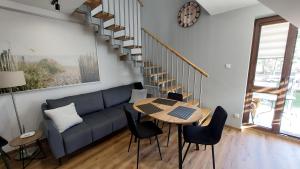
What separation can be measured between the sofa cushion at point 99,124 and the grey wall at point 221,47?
91.6 inches

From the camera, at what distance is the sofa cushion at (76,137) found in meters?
2.07

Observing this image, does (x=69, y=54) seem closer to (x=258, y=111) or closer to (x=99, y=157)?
(x=99, y=157)

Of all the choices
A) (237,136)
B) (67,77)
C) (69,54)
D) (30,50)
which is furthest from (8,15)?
(237,136)

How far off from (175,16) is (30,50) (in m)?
3.24

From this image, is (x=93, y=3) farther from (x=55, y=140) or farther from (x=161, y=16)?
(x=55, y=140)

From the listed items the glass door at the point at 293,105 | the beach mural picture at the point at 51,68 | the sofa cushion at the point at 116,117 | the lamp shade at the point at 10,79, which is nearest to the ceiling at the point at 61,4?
the beach mural picture at the point at 51,68

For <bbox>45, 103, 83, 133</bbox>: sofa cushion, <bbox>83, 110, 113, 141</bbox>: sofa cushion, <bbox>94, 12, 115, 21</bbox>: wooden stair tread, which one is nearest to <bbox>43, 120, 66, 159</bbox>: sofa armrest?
<bbox>45, 103, 83, 133</bbox>: sofa cushion

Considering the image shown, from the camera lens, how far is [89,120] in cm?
259

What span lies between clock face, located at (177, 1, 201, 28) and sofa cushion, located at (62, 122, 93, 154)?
125 inches

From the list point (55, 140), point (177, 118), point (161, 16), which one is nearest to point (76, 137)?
point (55, 140)

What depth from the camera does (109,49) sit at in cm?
365

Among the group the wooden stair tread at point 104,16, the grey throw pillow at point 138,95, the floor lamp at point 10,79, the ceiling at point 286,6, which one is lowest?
the grey throw pillow at point 138,95

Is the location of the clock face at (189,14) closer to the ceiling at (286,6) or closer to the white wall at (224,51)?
the white wall at (224,51)

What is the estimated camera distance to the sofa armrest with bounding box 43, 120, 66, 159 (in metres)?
1.95
